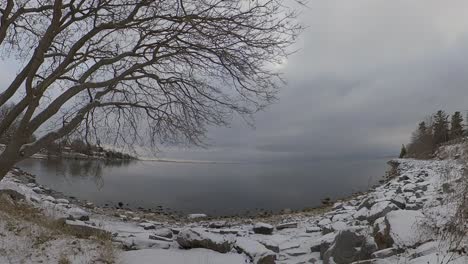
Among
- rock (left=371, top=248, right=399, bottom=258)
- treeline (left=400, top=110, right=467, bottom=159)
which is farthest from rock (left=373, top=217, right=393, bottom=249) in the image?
treeline (left=400, top=110, right=467, bottom=159)

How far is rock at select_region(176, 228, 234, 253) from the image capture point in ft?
25.8

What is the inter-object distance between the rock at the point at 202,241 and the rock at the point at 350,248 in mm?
2217

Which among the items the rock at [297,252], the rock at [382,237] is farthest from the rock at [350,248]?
the rock at [297,252]

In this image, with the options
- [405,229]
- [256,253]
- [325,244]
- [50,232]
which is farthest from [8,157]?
[405,229]

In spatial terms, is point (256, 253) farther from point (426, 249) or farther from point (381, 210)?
point (381, 210)

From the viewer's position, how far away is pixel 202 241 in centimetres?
789

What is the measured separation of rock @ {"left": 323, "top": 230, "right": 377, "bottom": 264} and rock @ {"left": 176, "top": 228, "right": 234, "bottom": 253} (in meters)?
2.22

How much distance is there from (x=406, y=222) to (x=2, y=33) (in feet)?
28.5

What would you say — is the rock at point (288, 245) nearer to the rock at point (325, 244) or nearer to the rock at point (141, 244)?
the rock at point (325, 244)

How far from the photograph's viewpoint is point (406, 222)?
6898mm

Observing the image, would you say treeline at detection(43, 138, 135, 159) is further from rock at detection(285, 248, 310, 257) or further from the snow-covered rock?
rock at detection(285, 248, 310, 257)

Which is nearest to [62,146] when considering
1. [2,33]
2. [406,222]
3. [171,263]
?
[2,33]

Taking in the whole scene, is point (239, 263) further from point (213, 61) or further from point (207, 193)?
point (207, 193)

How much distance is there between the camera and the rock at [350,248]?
7.25 m
